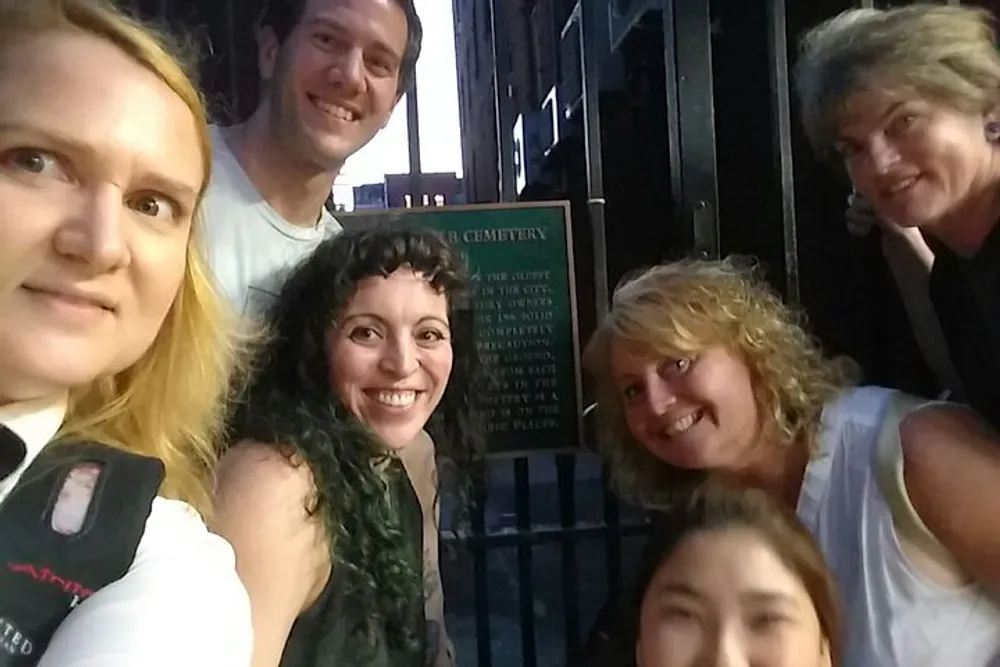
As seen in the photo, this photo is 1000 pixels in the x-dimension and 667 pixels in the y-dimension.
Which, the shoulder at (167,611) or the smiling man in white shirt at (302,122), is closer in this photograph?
the shoulder at (167,611)

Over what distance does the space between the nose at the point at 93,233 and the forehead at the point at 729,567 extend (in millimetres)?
1124

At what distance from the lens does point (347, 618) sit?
75.2 inches

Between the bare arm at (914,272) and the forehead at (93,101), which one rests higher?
the forehead at (93,101)

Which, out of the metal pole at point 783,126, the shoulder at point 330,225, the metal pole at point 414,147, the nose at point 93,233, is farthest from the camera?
the metal pole at point 414,147

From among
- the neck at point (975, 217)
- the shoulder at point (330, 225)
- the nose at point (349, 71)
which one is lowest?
the neck at point (975, 217)

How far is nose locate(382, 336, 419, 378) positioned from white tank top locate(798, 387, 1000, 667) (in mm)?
882

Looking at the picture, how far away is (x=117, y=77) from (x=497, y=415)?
1.90 m

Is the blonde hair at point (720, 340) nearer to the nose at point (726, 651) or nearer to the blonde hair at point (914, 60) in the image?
the blonde hair at point (914, 60)

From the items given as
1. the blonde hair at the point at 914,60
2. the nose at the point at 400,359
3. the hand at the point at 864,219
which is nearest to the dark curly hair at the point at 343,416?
the nose at the point at 400,359

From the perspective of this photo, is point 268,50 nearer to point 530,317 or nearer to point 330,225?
point 330,225

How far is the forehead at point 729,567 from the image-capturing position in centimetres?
174

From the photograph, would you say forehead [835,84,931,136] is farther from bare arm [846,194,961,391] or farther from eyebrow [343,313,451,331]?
eyebrow [343,313,451,331]

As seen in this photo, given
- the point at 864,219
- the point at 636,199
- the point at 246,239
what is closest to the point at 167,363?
the point at 246,239

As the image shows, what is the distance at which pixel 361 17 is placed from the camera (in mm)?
2541
